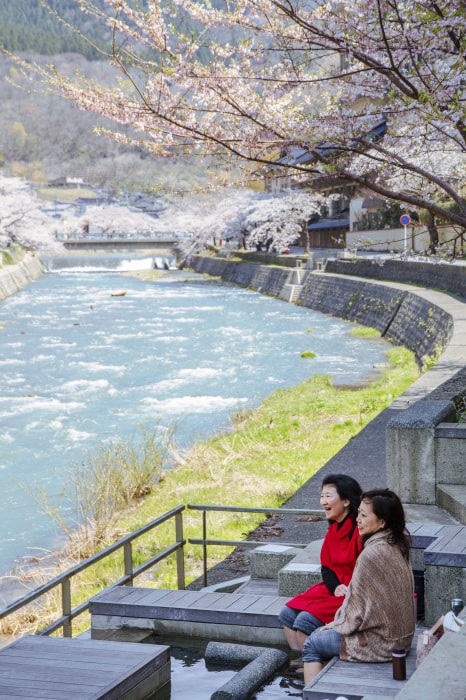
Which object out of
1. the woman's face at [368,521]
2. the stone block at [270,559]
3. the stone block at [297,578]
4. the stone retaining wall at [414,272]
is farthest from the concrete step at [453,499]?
the stone retaining wall at [414,272]

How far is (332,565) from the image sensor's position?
520 cm

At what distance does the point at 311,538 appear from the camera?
831 cm

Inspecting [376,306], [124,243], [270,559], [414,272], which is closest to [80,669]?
[270,559]

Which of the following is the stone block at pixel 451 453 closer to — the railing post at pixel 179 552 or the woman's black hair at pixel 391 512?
the railing post at pixel 179 552

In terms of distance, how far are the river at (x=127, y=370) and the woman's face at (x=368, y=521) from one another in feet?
25.1

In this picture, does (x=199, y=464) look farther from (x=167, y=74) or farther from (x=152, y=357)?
(x=152, y=357)

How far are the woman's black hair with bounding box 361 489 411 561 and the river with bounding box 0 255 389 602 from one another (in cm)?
775

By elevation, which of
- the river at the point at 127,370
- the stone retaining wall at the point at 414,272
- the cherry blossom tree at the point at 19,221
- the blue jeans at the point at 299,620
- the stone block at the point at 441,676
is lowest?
the river at the point at 127,370

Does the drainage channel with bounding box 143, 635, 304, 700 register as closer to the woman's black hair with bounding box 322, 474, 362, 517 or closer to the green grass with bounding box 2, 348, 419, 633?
the woman's black hair with bounding box 322, 474, 362, 517

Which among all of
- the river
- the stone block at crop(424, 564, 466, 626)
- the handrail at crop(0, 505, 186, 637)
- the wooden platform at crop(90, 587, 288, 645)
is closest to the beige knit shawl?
the stone block at crop(424, 564, 466, 626)

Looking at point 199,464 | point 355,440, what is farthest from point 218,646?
point 199,464

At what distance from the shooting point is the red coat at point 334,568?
5051 mm

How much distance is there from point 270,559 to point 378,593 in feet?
7.19

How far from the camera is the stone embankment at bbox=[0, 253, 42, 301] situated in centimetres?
5353
